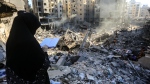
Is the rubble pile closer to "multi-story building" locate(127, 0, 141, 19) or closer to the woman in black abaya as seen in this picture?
the woman in black abaya

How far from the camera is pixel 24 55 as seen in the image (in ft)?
6.06

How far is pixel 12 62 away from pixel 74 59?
6.19m

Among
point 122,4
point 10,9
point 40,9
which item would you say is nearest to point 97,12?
point 122,4

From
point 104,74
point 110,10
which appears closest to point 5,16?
point 104,74

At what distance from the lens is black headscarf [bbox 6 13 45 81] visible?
6.01 ft

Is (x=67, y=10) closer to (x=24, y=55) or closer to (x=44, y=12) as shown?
(x=44, y=12)

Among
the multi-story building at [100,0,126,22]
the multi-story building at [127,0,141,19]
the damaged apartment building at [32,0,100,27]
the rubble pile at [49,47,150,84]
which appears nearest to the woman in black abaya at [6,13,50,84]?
the rubble pile at [49,47,150,84]

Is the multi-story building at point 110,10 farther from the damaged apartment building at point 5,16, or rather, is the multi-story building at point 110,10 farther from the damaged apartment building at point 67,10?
the damaged apartment building at point 5,16

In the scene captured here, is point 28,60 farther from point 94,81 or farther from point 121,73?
point 121,73

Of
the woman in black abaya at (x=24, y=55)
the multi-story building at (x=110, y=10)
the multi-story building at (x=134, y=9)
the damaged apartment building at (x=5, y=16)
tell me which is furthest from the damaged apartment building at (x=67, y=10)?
the multi-story building at (x=134, y=9)

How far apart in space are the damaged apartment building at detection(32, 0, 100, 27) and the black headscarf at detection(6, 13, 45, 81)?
34104mm

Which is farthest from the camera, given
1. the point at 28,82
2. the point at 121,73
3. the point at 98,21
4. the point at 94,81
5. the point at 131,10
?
the point at 131,10

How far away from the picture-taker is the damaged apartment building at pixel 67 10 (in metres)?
36.8

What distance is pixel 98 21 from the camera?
4800 centimetres
